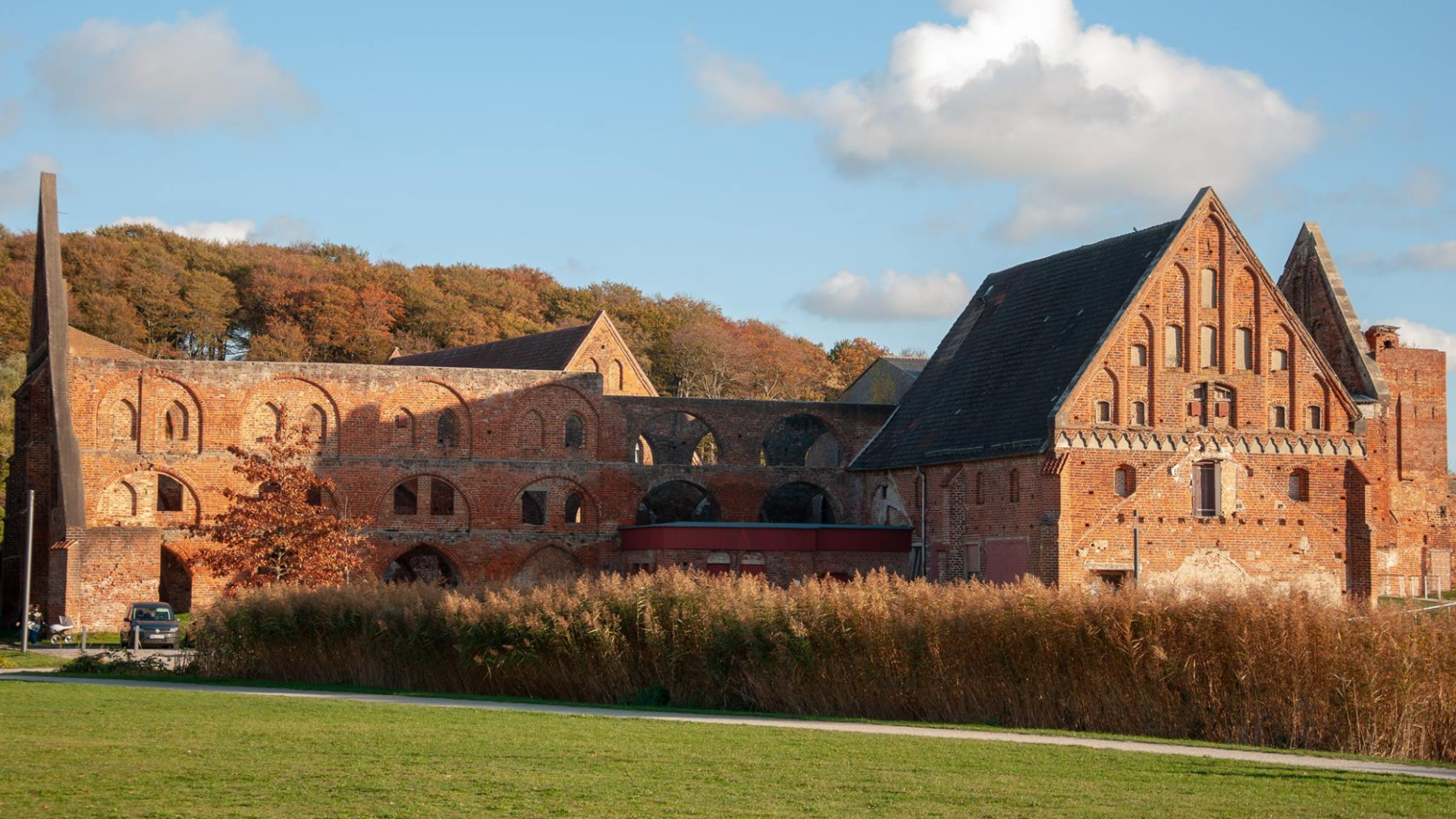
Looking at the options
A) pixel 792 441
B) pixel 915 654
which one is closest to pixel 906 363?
pixel 792 441

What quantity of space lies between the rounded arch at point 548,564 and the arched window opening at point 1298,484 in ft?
62.4

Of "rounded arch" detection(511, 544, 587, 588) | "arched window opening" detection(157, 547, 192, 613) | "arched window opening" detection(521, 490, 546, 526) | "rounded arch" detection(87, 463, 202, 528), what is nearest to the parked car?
"rounded arch" detection(87, 463, 202, 528)

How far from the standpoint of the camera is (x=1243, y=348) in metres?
38.4

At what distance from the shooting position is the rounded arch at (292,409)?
1745 inches

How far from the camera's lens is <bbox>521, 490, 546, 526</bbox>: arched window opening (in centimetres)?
4822

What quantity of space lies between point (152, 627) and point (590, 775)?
25552 mm

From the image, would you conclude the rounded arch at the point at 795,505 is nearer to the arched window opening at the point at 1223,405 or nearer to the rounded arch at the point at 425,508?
the rounded arch at the point at 425,508

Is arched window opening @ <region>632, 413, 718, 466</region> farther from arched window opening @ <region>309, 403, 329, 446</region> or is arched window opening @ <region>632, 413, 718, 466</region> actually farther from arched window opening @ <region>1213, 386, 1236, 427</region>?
arched window opening @ <region>1213, 386, 1236, 427</region>

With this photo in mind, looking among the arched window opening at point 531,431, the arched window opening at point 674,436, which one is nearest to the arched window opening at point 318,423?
the arched window opening at point 531,431

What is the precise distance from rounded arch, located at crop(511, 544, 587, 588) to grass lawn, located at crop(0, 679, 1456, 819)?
2614cm

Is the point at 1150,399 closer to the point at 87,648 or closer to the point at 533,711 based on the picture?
the point at 533,711

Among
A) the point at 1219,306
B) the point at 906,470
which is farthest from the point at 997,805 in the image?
the point at 906,470

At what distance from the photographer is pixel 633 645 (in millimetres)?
24109

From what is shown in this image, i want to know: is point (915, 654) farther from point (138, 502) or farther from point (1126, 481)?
point (138, 502)
